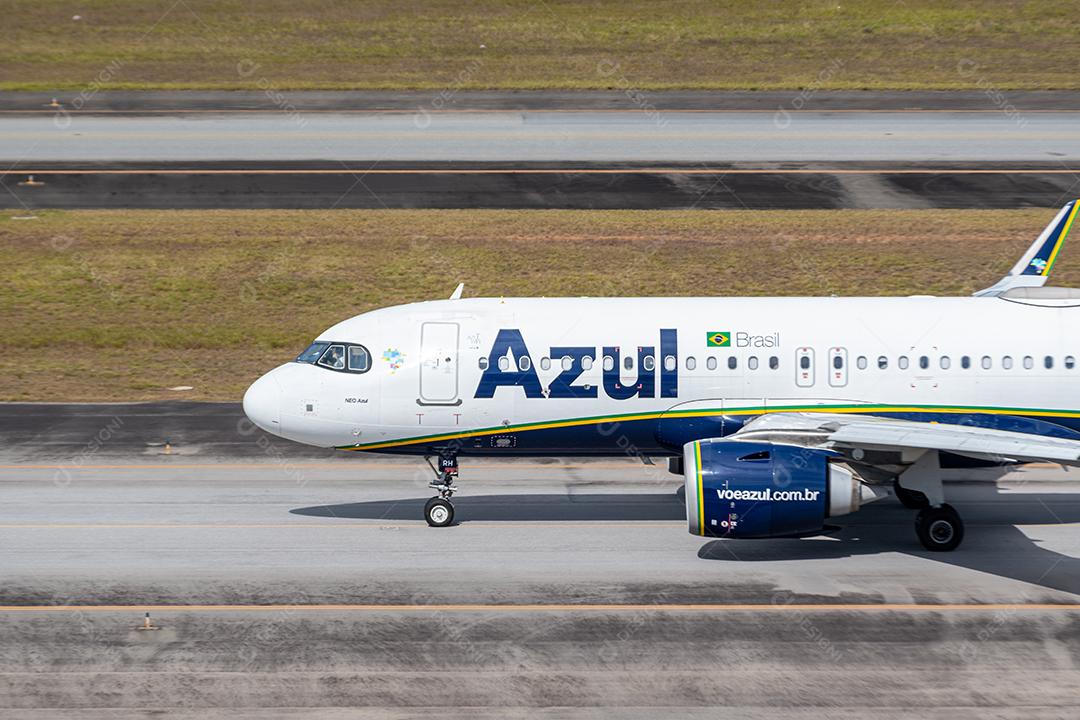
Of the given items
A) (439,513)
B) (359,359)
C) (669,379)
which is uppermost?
(359,359)

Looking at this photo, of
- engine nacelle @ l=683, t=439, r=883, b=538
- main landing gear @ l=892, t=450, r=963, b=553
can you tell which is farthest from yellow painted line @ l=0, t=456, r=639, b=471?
main landing gear @ l=892, t=450, r=963, b=553

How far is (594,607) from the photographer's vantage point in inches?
874

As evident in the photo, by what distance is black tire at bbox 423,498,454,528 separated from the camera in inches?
1049

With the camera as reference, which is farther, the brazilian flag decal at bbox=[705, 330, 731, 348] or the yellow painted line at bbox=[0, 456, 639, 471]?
the yellow painted line at bbox=[0, 456, 639, 471]

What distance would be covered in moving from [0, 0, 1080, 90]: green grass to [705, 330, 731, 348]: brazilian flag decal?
4347cm

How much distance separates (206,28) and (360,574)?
6117 cm

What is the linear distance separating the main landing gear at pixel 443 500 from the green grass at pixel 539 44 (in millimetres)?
44158

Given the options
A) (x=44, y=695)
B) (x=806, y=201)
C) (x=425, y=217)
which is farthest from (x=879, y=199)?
(x=44, y=695)

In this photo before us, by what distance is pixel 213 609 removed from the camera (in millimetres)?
22281

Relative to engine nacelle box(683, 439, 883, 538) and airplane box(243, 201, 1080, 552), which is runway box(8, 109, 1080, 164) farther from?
engine nacelle box(683, 439, 883, 538)

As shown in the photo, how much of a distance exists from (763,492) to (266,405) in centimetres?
1005

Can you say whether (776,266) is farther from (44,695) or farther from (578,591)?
(44,695)

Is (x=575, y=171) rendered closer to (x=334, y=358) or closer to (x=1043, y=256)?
(x=1043, y=256)

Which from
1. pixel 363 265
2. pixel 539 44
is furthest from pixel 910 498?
pixel 539 44
